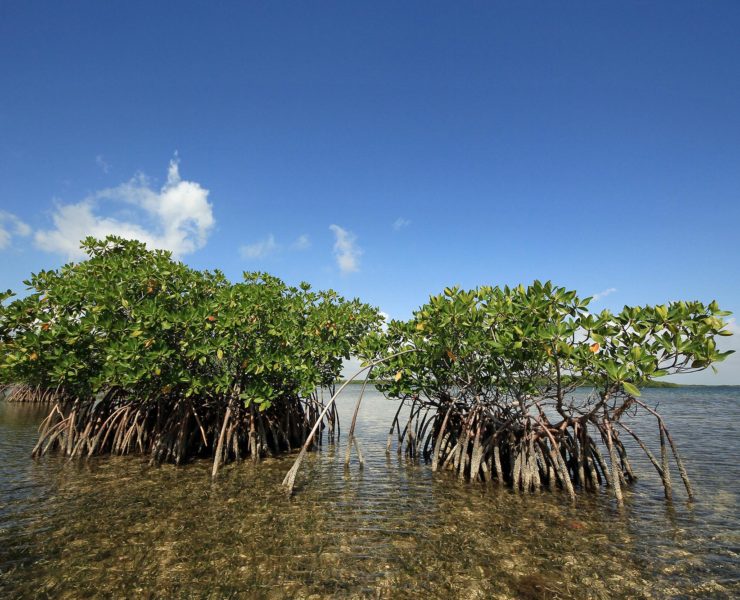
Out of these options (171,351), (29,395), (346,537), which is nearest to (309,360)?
(171,351)

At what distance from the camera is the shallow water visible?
5.30 m

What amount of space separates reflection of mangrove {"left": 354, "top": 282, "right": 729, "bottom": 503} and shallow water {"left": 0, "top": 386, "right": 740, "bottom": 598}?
2.99ft

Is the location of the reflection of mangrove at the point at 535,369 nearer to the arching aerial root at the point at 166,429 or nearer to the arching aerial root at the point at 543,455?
the arching aerial root at the point at 543,455

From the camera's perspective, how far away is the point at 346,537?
6754 millimetres

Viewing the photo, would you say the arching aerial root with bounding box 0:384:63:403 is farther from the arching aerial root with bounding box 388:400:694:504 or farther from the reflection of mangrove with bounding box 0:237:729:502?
the arching aerial root with bounding box 388:400:694:504

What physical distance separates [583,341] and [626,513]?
3.39 metres

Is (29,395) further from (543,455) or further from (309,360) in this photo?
(543,455)

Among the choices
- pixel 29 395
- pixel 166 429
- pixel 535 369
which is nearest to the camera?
pixel 535 369

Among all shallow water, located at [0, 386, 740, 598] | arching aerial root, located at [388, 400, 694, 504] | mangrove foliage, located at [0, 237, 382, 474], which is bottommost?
shallow water, located at [0, 386, 740, 598]

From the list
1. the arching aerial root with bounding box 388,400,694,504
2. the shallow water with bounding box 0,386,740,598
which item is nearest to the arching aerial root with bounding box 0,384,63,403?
the shallow water with bounding box 0,386,740,598

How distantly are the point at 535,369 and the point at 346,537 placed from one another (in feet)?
18.1

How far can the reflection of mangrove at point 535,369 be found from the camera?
7.74 metres

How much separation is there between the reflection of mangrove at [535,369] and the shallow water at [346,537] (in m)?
0.91

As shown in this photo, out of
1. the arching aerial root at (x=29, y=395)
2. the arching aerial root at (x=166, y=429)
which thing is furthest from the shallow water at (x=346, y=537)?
the arching aerial root at (x=29, y=395)
